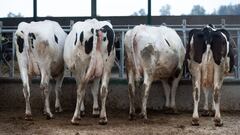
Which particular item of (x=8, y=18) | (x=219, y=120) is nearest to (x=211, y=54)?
(x=219, y=120)

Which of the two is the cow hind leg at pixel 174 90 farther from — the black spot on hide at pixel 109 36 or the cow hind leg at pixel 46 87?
the cow hind leg at pixel 46 87

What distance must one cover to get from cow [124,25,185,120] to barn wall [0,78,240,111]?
1.42 feet

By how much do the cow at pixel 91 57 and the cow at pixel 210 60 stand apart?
1629mm

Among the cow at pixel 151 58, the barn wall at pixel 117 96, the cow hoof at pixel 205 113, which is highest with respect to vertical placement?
the cow at pixel 151 58

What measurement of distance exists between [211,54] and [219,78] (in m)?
0.49

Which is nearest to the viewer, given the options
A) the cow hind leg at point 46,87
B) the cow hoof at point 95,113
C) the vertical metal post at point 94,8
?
the cow hind leg at point 46,87

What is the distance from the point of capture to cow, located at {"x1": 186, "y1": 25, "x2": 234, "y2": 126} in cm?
923

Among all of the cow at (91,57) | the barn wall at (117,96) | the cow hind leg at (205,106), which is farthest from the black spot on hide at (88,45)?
the cow hind leg at (205,106)

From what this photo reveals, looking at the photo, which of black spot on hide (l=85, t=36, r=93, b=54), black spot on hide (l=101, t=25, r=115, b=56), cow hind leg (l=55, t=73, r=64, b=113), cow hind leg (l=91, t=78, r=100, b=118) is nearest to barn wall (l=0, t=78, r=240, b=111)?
cow hind leg (l=55, t=73, r=64, b=113)

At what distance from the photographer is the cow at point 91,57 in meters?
9.34

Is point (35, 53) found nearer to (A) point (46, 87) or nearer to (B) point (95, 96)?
(A) point (46, 87)

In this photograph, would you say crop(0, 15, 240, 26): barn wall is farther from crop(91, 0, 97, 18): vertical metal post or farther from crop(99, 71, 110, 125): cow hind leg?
crop(99, 71, 110, 125): cow hind leg

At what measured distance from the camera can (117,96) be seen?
1153 centimetres

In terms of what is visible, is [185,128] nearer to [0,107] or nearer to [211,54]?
[211,54]
